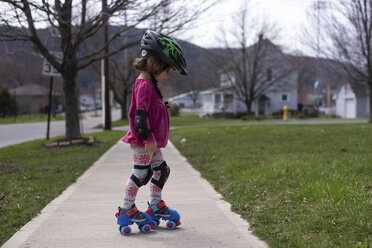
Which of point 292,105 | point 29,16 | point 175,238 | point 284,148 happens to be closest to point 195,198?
point 175,238

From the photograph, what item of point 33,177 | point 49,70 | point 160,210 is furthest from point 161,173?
point 49,70

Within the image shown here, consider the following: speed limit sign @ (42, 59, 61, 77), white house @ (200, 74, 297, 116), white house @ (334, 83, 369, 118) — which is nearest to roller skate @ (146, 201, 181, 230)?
speed limit sign @ (42, 59, 61, 77)

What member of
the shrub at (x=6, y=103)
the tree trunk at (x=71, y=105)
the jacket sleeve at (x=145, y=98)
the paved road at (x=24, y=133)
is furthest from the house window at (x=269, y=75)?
the jacket sleeve at (x=145, y=98)

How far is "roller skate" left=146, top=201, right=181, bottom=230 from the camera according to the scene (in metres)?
3.95

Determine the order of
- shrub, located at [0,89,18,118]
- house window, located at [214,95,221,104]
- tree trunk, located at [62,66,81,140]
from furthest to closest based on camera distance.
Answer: house window, located at [214,95,221,104] < shrub, located at [0,89,18,118] < tree trunk, located at [62,66,81,140]

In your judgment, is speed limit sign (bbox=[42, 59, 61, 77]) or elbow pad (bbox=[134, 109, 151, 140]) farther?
speed limit sign (bbox=[42, 59, 61, 77])

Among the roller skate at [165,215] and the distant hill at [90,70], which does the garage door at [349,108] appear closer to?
the distant hill at [90,70]

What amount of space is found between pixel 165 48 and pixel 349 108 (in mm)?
50008

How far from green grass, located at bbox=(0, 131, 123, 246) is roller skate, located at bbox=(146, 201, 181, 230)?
136cm

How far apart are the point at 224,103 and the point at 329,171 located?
43.0 m

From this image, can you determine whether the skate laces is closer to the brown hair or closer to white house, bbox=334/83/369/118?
the brown hair

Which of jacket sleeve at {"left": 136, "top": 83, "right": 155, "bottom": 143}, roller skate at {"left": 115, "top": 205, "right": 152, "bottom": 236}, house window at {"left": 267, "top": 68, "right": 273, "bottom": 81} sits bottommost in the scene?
roller skate at {"left": 115, "top": 205, "right": 152, "bottom": 236}

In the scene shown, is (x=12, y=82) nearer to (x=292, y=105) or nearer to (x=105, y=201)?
(x=292, y=105)

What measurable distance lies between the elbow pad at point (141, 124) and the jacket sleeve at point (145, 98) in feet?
0.13
